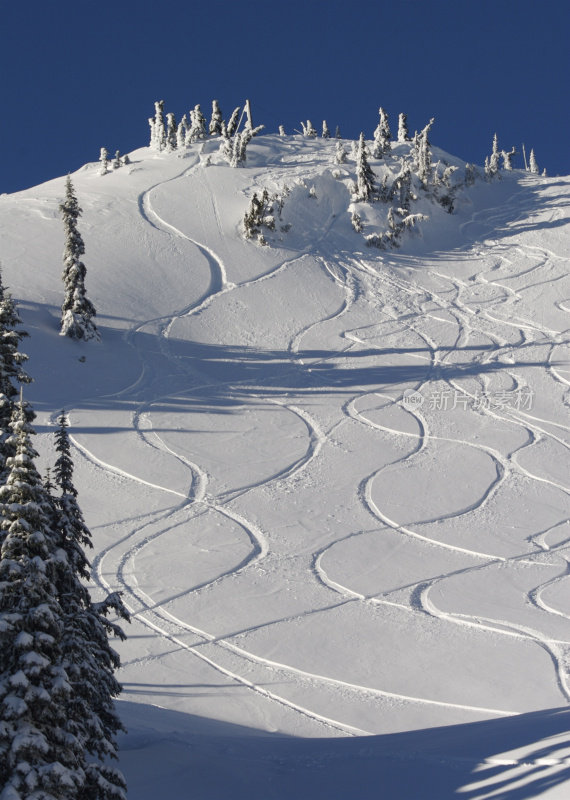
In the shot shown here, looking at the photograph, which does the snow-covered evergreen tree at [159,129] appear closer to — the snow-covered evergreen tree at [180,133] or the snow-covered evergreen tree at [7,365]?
the snow-covered evergreen tree at [180,133]

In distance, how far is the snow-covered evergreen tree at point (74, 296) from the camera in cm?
3003

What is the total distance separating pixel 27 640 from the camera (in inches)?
263

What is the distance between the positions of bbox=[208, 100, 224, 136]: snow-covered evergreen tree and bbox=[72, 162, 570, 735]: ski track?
1725 cm

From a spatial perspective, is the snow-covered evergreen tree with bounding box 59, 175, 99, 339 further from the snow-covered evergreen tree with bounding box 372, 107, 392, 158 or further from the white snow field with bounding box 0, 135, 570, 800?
the snow-covered evergreen tree with bounding box 372, 107, 392, 158

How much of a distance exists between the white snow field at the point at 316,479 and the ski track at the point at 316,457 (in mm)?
91

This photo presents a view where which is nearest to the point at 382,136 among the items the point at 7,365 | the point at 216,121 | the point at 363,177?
the point at 363,177

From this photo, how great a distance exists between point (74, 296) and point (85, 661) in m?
24.1

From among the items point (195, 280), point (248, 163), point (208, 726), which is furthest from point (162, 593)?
point (248, 163)

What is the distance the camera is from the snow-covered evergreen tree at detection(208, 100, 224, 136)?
58.2 meters

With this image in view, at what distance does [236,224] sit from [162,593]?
28.7 m

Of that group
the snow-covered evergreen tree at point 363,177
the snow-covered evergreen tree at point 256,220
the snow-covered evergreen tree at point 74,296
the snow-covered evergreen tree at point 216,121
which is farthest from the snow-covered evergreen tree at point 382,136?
the snow-covered evergreen tree at point 74,296

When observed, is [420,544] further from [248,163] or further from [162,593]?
[248,163]

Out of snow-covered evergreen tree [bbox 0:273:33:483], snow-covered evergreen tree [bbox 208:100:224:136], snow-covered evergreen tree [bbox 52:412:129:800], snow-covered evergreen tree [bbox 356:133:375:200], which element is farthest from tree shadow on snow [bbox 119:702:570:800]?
snow-covered evergreen tree [bbox 208:100:224:136]

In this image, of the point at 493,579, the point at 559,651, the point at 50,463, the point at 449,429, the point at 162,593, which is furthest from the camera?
the point at 449,429
